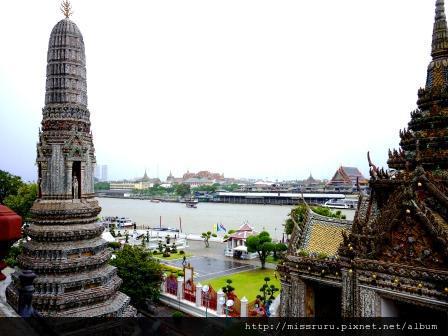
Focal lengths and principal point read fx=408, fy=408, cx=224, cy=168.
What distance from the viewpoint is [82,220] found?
17516mm

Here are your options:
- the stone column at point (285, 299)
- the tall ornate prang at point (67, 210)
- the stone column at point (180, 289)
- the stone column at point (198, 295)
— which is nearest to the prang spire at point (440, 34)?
the stone column at point (285, 299)

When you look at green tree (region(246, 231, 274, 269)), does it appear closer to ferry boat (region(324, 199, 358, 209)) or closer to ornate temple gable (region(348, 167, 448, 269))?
ornate temple gable (region(348, 167, 448, 269))

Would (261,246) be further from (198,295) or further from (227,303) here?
(227,303)

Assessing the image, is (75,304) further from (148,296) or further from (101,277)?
(148,296)

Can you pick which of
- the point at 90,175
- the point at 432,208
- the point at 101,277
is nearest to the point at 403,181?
the point at 432,208

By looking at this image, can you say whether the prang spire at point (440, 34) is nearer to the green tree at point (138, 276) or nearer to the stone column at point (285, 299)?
the stone column at point (285, 299)

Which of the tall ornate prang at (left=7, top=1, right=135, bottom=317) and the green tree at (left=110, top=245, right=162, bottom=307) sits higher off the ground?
the tall ornate prang at (left=7, top=1, right=135, bottom=317)

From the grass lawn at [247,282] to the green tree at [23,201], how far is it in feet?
56.5

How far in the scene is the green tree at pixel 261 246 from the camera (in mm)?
35406

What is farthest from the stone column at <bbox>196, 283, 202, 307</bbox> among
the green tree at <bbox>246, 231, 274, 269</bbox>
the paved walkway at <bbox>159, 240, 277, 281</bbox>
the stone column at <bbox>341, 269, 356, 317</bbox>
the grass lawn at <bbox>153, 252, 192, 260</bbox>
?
the grass lawn at <bbox>153, 252, 192, 260</bbox>

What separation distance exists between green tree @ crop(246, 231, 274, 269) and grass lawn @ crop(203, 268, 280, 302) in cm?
155

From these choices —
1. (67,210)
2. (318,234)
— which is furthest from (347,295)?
(67,210)

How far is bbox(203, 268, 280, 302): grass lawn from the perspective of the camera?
2639 cm

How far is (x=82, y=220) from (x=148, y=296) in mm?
7443
